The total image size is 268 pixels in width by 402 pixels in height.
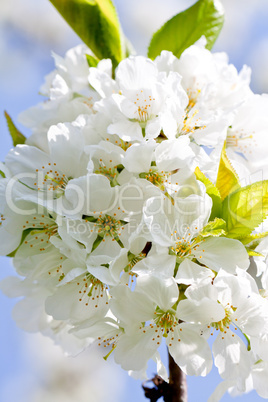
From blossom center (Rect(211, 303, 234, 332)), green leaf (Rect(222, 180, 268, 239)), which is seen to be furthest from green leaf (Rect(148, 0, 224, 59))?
blossom center (Rect(211, 303, 234, 332))

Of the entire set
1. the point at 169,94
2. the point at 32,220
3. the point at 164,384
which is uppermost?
the point at 169,94

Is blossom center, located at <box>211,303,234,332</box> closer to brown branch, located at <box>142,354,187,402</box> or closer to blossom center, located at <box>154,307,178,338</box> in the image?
blossom center, located at <box>154,307,178,338</box>

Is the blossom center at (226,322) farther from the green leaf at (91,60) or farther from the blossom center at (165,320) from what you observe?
the green leaf at (91,60)

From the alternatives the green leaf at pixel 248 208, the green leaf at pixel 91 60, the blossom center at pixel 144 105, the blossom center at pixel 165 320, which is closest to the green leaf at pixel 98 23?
the green leaf at pixel 91 60

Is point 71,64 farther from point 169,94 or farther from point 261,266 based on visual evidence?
point 261,266

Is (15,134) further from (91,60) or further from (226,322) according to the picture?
(226,322)

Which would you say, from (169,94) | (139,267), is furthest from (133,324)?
(169,94)

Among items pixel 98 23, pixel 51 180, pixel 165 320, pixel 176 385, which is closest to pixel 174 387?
pixel 176 385
